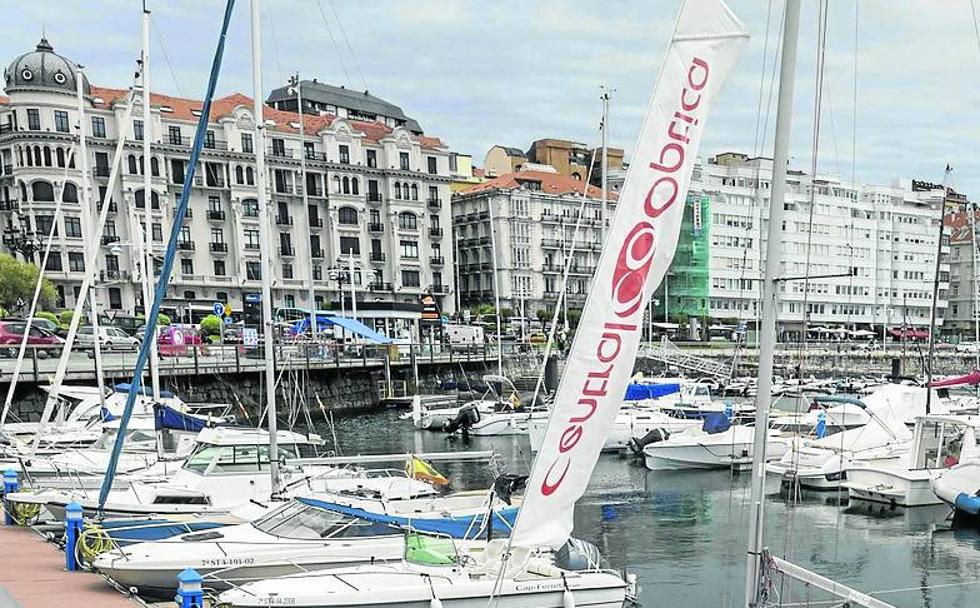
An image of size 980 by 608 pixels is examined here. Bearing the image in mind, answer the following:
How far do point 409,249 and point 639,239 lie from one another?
279ft

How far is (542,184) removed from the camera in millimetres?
104062

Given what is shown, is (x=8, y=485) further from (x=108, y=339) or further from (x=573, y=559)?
(x=108, y=339)

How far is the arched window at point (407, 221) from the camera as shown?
3570 inches

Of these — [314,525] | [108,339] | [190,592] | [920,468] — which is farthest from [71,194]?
[190,592]

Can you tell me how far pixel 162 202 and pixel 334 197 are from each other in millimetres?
16892

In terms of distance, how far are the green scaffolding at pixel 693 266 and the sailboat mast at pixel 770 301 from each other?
92.2m

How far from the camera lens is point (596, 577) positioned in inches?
474

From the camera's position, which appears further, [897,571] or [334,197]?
[334,197]

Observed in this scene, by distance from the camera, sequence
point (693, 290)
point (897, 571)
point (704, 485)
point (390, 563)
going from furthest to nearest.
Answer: point (693, 290)
point (704, 485)
point (897, 571)
point (390, 563)

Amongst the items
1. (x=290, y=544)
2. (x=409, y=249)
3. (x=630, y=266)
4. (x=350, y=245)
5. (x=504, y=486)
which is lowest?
(x=290, y=544)

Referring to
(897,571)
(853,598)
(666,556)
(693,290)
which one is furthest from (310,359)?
(693,290)

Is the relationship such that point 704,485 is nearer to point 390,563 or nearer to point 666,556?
point 666,556

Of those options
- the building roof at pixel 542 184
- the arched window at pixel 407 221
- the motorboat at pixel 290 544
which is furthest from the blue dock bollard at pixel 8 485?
the building roof at pixel 542 184

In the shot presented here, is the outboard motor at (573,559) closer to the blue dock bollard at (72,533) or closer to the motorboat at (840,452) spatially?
the blue dock bollard at (72,533)
